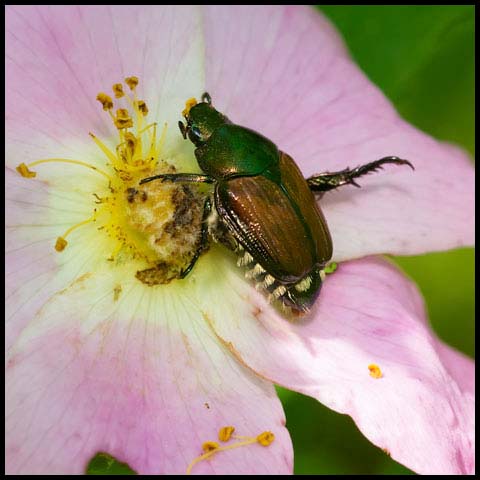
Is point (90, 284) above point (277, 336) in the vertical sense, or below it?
above

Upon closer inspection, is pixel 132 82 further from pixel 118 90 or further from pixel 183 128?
pixel 183 128

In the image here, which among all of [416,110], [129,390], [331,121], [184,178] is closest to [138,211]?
[184,178]

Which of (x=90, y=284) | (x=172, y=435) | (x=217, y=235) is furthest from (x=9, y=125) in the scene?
(x=172, y=435)

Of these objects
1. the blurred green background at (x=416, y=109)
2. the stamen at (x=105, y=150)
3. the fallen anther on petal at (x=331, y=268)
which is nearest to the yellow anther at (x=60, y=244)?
the stamen at (x=105, y=150)

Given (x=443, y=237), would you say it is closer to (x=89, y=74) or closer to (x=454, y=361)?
(x=454, y=361)

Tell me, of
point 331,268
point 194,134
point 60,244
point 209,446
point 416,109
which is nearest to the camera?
point 209,446
